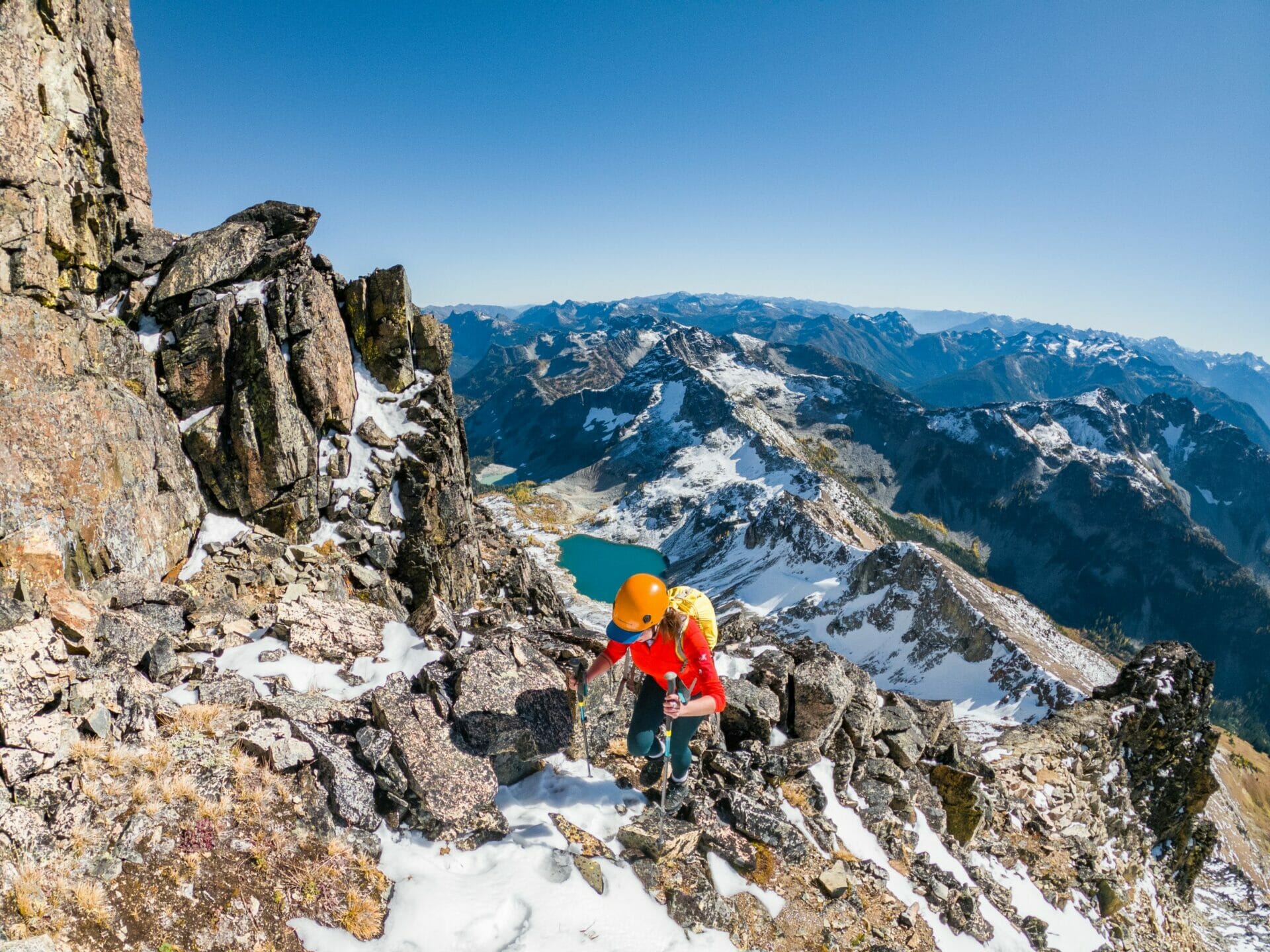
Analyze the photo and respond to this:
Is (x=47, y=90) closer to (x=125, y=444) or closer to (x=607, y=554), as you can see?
(x=125, y=444)

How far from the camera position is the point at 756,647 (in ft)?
73.5

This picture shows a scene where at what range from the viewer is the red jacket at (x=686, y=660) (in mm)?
10125

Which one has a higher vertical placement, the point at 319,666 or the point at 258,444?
the point at 258,444

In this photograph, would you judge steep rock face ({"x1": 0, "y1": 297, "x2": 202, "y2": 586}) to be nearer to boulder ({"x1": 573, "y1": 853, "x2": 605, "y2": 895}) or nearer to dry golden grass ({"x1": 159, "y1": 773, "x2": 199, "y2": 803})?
dry golden grass ({"x1": 159, "y1": 773, "x2": 199, "y2": 803})

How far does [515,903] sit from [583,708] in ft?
11.1

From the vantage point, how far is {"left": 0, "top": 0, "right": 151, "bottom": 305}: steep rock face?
1944cm

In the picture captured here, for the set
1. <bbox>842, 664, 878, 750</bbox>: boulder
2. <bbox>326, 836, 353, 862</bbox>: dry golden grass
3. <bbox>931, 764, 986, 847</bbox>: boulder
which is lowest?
<bbox>931, 764, 986, 847</bbox>: boulder

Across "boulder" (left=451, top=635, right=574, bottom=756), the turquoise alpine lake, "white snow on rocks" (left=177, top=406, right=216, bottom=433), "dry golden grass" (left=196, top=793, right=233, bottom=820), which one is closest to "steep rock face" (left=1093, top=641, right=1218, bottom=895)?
"boulder" (left=451, top=635, right=574, bottom=756)

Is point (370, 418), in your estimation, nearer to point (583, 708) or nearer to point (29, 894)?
point (583, 708)

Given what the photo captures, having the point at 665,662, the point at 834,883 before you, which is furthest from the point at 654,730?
the point at 834,883

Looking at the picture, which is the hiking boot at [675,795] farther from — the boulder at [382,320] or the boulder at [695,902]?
the boulder at [382,320]

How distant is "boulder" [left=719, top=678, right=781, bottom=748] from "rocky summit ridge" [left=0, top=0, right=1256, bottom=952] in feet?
0.49

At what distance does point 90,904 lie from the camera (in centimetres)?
646

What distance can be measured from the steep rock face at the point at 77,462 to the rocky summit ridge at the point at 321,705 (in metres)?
0.12
